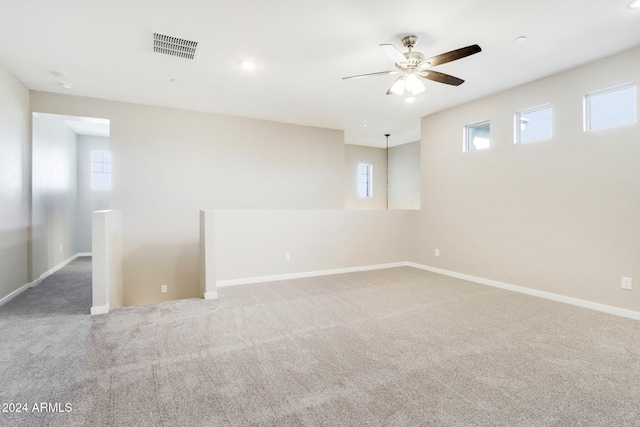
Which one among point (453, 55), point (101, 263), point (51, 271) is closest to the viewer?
point (453, 55)

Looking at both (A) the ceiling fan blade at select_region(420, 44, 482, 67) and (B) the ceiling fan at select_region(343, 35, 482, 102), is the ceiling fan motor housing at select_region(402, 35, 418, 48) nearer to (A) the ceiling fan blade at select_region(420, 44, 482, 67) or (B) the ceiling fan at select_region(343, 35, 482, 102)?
(B) the ceiling fan at select_region(343, 35, 482, 102)

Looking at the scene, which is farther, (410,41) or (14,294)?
(14,294)

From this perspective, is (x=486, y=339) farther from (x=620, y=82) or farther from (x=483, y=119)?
(x=483, y=119)

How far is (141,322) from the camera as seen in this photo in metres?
3.21

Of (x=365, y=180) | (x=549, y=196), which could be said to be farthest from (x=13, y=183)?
(x=365, y=180)

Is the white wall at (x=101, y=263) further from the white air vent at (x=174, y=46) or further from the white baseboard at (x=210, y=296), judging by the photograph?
the white air vent at (x=174, y=46)

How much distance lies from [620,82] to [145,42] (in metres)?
4.96

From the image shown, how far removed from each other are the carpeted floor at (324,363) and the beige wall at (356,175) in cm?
534

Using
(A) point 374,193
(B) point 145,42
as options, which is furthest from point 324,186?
(B) point 145,42

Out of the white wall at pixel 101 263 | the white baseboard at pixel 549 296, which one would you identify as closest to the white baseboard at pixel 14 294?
the white wall at pixel 101 263

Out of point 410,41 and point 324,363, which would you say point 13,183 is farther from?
point 410,41

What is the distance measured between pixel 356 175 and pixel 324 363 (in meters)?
7.09

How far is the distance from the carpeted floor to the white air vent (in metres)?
2.79

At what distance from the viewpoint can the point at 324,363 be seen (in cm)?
239
